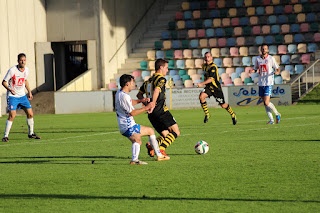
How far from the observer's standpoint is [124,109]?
25.9 ft

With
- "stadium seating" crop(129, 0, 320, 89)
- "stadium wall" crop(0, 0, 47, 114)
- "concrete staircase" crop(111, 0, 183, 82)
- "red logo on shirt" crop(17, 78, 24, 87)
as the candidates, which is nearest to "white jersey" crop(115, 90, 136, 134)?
"red logo on shirt" crop(17, 78, 24, 87)

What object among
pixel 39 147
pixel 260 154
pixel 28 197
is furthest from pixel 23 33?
pixel 28 197

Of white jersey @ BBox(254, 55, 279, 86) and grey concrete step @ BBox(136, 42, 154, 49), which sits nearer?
white jersey @ BBox(254, 55, 279, 86)

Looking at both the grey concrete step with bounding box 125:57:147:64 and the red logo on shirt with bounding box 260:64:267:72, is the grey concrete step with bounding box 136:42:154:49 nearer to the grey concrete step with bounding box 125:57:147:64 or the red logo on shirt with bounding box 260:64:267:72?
the grey concrete step with bounding box 125:57:147:64

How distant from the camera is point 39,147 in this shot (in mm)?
11273

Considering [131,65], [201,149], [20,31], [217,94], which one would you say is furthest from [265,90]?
[131,65]

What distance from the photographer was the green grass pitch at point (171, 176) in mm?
5566

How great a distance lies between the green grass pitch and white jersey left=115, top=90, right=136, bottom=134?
63 centimetres

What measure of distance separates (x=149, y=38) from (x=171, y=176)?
2754 centimetres

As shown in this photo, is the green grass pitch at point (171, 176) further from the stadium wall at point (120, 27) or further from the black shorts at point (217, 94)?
the stadium wall at point (120, 27)

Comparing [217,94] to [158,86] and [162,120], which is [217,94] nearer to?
[162,120]

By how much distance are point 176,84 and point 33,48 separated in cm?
793

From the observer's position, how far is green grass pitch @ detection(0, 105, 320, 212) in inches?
219

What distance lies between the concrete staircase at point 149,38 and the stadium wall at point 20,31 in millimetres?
4702
